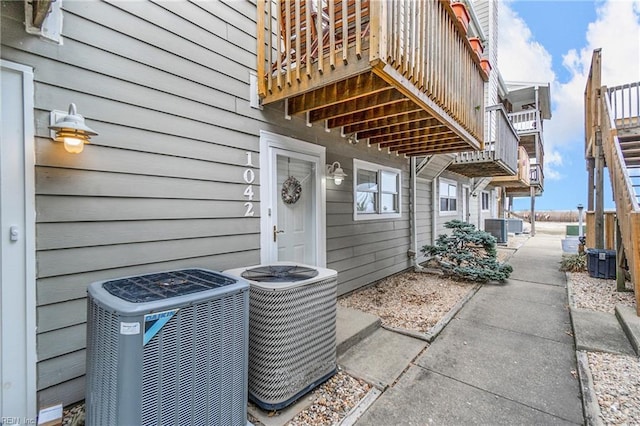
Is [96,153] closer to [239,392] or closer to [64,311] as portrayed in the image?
[64,311]

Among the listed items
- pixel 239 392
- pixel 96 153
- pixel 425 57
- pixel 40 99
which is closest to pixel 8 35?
pixel 40 99

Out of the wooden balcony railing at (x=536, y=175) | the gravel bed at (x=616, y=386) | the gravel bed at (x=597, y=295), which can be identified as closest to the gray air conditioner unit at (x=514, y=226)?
the wooden balcony railing at (x=536, y=175)

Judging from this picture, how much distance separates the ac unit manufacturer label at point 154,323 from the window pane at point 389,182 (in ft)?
14.8

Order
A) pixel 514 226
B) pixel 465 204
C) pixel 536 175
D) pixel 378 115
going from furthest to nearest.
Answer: pixel 514 226, pixel 536 175, pixel 465 204, pixel 378 115

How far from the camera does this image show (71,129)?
1.69 metres

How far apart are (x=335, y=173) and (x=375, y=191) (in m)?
1.42

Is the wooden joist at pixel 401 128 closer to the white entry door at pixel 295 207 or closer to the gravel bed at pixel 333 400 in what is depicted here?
the white entry door at pixel 295 207

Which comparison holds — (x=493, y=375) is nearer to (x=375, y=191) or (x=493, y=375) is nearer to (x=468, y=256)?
(x=375, y=191)

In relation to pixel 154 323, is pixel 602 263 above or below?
below

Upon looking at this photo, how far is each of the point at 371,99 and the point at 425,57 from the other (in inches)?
24.6

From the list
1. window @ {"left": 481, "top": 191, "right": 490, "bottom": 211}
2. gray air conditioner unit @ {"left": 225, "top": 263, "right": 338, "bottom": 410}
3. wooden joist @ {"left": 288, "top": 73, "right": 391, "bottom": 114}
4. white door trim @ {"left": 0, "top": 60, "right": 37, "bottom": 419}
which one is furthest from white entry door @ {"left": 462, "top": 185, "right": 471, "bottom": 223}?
white door trim @ {"left": 0, "top": 60, "right": 37, "bottom": 419}

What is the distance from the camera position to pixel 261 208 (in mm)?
3064

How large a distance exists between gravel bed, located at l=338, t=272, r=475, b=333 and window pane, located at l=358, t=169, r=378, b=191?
1737mm

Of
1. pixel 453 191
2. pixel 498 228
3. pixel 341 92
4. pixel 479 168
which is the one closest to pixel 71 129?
pixel 341 92
